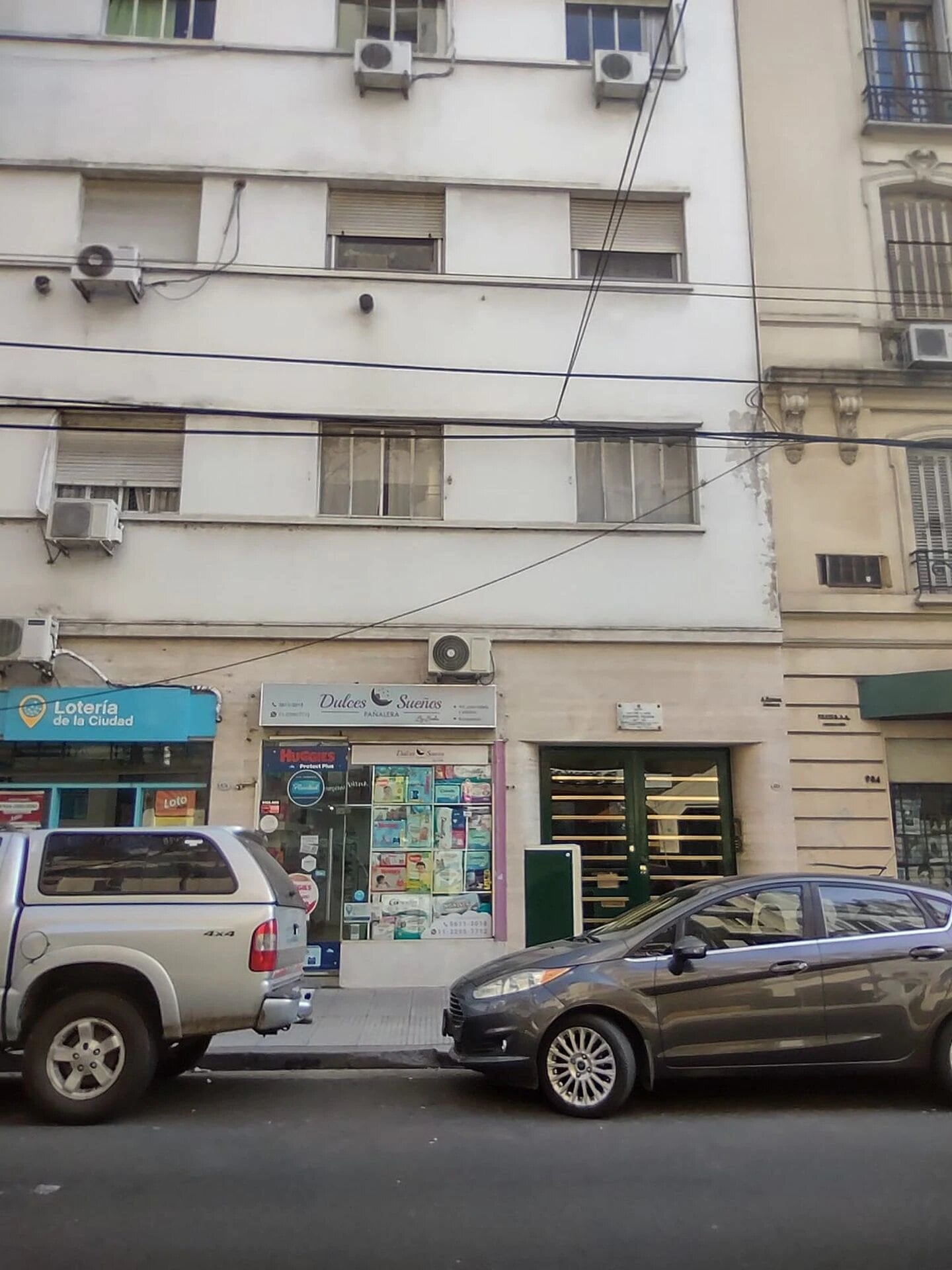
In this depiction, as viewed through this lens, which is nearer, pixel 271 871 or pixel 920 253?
pixel 271 871

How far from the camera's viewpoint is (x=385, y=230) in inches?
507

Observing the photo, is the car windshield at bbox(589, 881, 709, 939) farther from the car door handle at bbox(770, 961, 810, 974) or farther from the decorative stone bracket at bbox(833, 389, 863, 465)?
the decorative stone bracket at bbox(833, 389, 863, 465)

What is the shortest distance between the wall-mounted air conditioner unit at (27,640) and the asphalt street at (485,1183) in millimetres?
5516

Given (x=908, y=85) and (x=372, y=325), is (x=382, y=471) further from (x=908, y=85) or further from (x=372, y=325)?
(x=908, y=85)

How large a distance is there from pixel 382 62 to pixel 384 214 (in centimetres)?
194

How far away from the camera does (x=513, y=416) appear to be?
12.2 metres

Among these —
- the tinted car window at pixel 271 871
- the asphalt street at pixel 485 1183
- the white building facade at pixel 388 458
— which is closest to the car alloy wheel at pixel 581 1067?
the asphalt street at pixel 485 1183

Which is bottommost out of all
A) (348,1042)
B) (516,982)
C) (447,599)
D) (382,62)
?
(348,1042)

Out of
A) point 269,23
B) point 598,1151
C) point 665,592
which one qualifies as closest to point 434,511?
point 665,592

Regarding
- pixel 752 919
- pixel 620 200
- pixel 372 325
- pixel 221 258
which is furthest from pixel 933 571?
pixel 221 258

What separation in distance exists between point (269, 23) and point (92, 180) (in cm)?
328

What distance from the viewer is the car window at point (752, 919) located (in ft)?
21.7

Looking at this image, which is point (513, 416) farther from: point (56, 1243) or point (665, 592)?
point (56, 1243)

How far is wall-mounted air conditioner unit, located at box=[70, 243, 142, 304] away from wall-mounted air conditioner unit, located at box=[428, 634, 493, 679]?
19.1 ft
